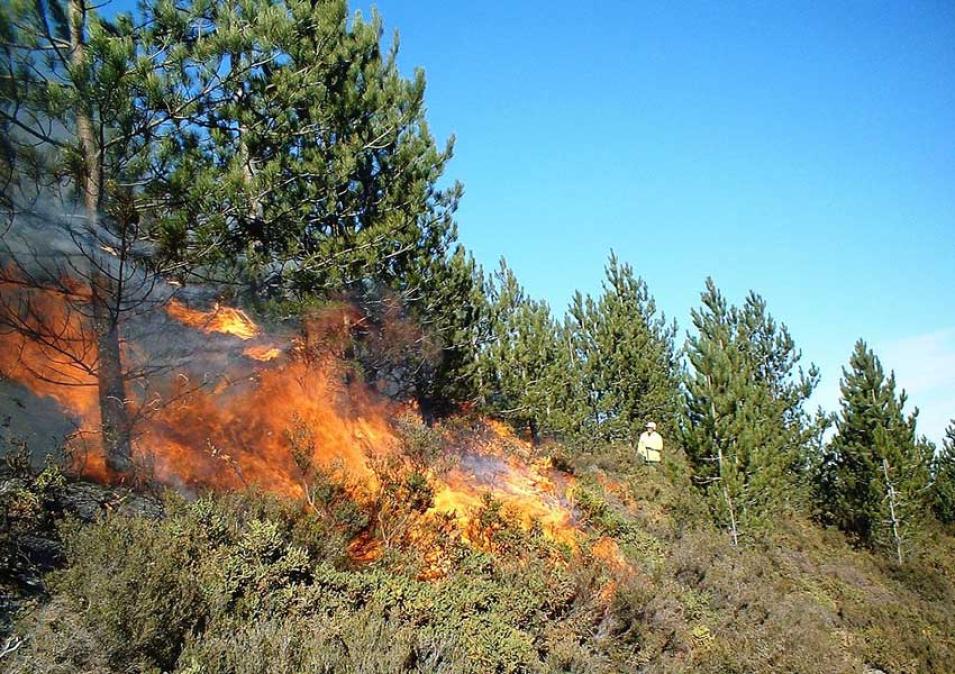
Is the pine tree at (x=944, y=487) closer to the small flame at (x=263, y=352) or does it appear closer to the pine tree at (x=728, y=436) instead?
the pine tree at (x=728, y=436)

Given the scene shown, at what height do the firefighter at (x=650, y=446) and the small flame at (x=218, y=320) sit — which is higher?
the small flame at (x=218, y=320)

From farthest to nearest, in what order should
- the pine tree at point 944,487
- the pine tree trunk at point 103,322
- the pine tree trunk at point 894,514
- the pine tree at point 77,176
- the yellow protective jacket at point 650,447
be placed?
1. the pine tree at point 944,487
2. the pine tree trunk at point 894,514
3. the yellow protective jacket at point 650,447
4. the pine tree trunk at point 103,322
5. the pine tree at point 77,176

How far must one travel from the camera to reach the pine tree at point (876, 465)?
1659cm

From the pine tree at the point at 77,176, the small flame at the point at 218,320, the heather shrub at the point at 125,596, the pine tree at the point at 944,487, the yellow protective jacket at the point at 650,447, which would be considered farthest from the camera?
the pine tree at the point at 944,487

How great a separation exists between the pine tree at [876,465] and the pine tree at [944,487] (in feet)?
10.4

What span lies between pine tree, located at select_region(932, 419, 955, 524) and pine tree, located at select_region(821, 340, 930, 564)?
317 centimetres

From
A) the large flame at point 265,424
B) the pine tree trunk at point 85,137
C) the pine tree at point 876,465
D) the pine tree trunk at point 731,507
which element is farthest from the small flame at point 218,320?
the pine tree at point 876,465

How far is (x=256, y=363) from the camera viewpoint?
9.20 m

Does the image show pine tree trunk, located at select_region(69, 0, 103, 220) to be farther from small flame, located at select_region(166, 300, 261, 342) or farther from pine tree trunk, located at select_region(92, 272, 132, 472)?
small flame, located at select_region(166, 300, 261, 342)

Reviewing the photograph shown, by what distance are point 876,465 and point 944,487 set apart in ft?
22.0

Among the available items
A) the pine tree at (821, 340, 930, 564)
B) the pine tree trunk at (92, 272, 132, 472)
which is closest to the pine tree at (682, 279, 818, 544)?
the pine tree at (821, 340, 930, 564)

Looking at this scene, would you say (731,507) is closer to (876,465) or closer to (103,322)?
(876,465)

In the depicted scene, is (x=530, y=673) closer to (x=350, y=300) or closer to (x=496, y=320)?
(x=350, y=300)

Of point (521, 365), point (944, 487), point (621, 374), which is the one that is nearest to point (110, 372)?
point (521, 365)
